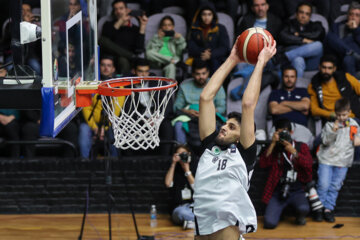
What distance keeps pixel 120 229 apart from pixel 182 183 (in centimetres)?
86

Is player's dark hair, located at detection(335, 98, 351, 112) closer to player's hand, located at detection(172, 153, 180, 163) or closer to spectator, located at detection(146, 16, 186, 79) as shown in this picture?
player's hand, located at detection(172, 153, 180, 163)

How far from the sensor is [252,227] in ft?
15.1

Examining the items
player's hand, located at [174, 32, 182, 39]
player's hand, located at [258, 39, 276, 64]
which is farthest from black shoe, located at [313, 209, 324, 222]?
player's hand, located at [258, 39, 276, 64]

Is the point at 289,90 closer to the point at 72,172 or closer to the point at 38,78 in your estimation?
the point at 72,172

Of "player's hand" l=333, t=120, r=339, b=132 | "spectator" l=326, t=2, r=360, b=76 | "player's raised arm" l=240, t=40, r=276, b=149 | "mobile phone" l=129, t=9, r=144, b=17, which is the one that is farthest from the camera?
"mobile phone" l=129, t=9, r=144, b=17

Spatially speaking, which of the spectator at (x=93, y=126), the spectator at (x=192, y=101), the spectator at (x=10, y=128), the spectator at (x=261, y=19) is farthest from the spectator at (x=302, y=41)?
the spectator at (x=10, y=128)

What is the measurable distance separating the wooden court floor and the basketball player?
7.83 feet

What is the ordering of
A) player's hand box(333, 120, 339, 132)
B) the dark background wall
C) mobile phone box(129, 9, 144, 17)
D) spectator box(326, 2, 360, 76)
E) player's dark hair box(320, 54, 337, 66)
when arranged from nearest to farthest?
player's hand box(333, 120, 339, 132) → the dark background wall → player's dark hair box(320, 54, 337, 66) → spectator box(326, 2, 360, 76) → mobile phone box(129, 9, 144, 17)

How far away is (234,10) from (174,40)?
1.03 metres

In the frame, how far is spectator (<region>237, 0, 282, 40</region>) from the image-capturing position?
339 inches

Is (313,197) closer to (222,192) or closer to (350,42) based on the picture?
(350,42)

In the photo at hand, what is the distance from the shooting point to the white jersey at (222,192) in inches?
179

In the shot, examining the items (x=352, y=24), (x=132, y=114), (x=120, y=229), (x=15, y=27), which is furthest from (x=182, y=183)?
(x=352, y=24)

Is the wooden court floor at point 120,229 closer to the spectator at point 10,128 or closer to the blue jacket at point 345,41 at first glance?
the spectator at point 10,128
